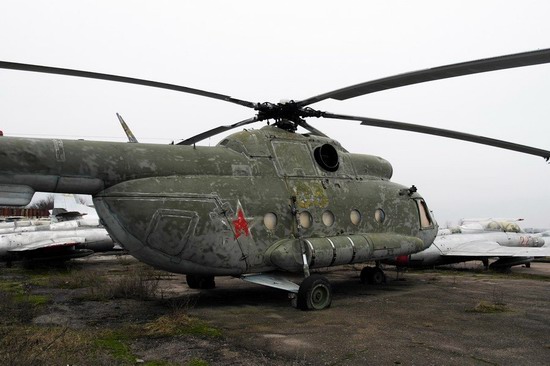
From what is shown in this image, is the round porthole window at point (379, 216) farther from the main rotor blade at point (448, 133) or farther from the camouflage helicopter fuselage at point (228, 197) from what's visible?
the main rotor blade at point (448, 133)

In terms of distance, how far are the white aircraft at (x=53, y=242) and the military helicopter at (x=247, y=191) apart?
10.2 metres

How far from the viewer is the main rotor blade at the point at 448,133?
32.1 feet

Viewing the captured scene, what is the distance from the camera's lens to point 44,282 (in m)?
13.7

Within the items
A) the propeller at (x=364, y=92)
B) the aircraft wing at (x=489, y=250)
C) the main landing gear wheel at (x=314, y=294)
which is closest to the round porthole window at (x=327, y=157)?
the propeller at (x=364, y=92)

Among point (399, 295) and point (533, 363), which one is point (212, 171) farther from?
point (533, 363)

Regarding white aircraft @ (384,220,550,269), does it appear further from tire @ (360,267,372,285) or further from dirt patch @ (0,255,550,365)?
dirt patch @ (0,255,550,365)

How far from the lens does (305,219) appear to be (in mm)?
9898

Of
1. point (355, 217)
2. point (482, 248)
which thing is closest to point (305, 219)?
point (355, 217)

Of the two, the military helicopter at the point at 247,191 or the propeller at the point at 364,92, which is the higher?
the propeller at the point at 364,92

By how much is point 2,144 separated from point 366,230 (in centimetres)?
798

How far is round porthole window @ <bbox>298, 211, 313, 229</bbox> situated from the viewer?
32.2 feet

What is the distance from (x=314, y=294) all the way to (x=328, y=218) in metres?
2.06

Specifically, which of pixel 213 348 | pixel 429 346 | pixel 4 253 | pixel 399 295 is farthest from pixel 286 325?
pixel 4 253

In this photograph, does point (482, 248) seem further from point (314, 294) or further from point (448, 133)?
point (314, 294)
